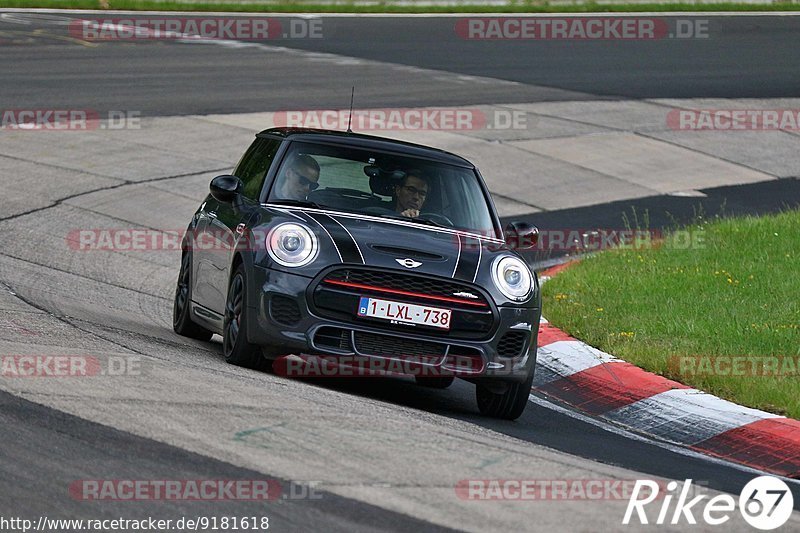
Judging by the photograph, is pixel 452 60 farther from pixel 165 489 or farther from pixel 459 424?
pixel 165 489

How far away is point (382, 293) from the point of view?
7.71 m

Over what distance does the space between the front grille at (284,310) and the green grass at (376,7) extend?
22724 millimetres

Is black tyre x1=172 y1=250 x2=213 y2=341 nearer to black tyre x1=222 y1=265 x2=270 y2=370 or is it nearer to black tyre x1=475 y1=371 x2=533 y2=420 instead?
black tyre x1=222 y1=265 x2=270 y2=370

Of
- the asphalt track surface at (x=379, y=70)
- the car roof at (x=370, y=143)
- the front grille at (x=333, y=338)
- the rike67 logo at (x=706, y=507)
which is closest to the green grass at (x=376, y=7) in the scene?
the asphalt track surface at (x=379, y=70)

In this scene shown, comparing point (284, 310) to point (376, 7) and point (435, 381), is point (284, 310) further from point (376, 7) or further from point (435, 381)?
point (376, 7)

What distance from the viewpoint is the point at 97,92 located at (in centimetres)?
2069

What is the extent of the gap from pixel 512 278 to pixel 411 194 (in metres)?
1.08

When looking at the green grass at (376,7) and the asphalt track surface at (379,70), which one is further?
the green grass at (376,7)

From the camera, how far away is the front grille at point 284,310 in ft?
25.5

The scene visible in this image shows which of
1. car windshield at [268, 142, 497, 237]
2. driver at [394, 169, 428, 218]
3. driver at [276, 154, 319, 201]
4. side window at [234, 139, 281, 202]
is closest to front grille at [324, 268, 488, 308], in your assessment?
car windshield at [268, 142, 497, 237]

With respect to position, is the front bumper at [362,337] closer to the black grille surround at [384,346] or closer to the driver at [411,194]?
the black grille surround at [384,346]

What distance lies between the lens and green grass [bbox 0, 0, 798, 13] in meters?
29.6

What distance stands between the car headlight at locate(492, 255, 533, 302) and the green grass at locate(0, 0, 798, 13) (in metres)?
22.7

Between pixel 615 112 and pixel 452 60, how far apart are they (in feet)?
15.1
